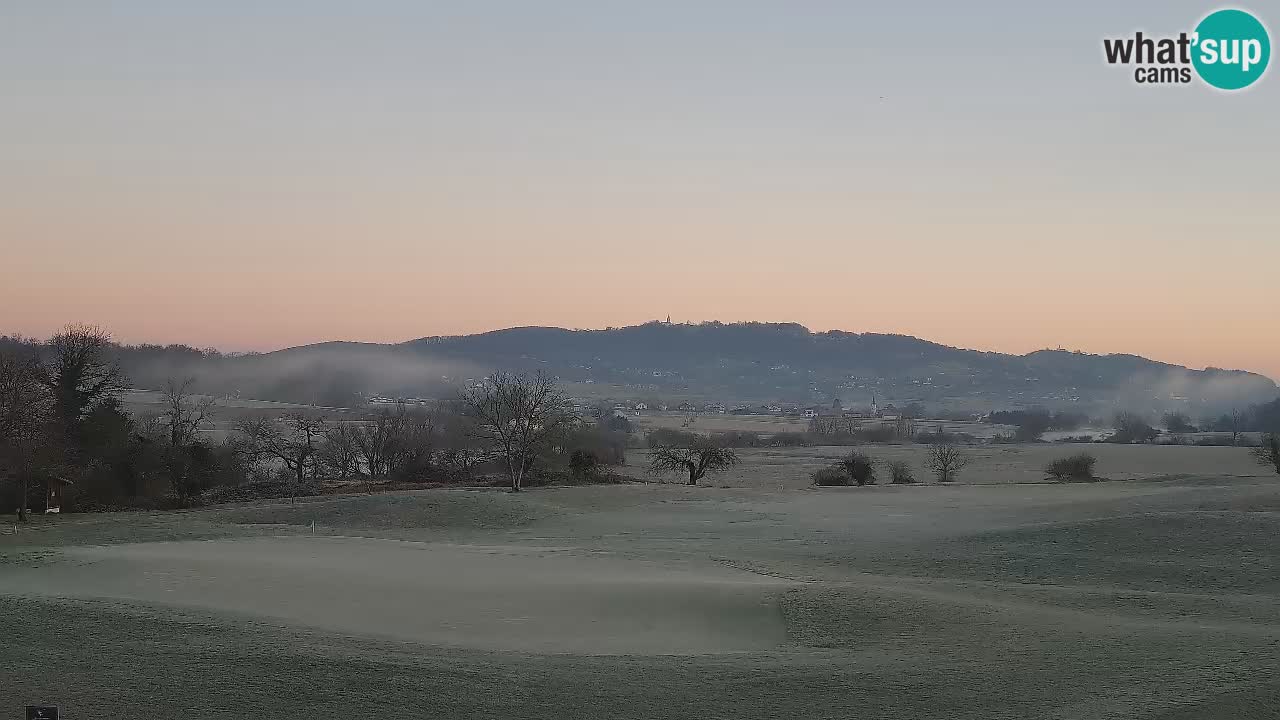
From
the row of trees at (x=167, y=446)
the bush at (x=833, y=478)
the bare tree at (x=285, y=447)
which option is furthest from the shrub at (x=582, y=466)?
the bare tree at (x=285, y=447)

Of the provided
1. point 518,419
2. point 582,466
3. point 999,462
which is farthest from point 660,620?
point 999,462

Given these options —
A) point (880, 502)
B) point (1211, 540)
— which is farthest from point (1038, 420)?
point (1211, 540)

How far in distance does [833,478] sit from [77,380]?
4061 cm

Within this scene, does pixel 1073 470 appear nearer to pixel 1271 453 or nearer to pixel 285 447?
pixel 1271 453

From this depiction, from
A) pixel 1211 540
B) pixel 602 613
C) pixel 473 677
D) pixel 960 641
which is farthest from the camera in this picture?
pixel 1211 540

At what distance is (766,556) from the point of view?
2773 centimetres

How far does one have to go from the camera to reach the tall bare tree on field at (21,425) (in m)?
37.2

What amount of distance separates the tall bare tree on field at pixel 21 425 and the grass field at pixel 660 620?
12.5 ft

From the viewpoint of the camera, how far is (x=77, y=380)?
5012cm

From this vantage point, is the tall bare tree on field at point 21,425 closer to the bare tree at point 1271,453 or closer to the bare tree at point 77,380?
the bare tree at point 77,380

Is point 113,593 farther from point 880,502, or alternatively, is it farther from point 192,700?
point 880,502

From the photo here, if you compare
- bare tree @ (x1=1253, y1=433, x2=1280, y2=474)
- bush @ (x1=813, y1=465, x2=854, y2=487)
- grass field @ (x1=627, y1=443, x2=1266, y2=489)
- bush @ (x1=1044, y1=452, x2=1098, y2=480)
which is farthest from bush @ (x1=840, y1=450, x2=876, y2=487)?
bare tree @ (x1=1253, y1=433, x2=1280, y2=474)

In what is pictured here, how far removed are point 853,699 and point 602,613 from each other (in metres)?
6.46

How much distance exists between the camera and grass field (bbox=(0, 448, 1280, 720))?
12305 mm
